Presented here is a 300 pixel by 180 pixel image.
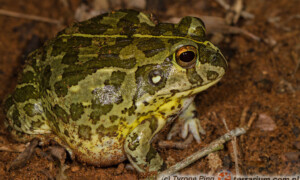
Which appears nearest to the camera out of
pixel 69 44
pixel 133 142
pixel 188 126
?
pixel 133 142

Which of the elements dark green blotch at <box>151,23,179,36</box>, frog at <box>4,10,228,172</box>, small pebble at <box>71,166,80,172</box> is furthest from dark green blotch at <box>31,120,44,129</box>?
dark green blotch at <box>151,23,179,36</box>

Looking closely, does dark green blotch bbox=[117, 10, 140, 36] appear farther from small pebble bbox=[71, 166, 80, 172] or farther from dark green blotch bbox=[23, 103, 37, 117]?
small pebble bbox=[71, 166, 80, 172]

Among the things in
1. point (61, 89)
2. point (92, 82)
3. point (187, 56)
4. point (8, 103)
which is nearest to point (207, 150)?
point (187, 56)

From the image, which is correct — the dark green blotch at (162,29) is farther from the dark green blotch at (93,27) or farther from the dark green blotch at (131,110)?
the dark green blotch at (131,110)

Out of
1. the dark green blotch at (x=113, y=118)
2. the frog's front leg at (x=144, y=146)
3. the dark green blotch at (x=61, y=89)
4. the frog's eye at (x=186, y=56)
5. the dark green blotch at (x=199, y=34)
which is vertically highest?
the dark green blotch at (x=199, y=34)

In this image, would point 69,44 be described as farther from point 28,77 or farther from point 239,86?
point 239,86

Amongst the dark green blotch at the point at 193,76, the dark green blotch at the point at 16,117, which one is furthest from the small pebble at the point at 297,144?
the dark green blotch at the point at 16,117

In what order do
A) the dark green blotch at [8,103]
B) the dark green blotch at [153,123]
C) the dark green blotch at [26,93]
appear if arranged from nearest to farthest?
1. the dark green blotch at [153,123]
2. the dark green blotch at [26,93]
3. the dark green blotch at [8,103]
